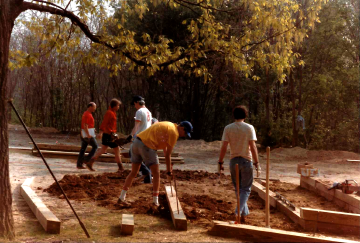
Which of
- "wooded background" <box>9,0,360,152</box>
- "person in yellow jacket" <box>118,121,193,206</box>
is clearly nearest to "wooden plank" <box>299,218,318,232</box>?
"person in yellow jacket" <box>118,121,193,206</box>

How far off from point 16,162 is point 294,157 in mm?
11127

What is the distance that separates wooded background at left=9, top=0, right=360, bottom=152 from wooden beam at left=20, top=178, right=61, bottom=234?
9.27 metres

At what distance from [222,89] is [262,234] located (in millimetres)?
16087

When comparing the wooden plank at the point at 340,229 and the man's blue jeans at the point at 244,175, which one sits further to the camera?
the man's blue jeans at the point at 244,175

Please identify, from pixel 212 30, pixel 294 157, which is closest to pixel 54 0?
pixel 212 30

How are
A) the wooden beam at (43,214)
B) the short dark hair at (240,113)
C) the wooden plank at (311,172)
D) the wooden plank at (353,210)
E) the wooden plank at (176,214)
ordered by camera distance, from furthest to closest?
1. the wooden plank at (311,172)
2. the wooden plank at (353,210)
3. the short dark hair at (240,113)
4. the wooden plank at (176,214)
5. the wooden beam at (43,214)

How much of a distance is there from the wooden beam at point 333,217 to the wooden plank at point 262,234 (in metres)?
0.78

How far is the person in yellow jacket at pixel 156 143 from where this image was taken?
658 centimetres

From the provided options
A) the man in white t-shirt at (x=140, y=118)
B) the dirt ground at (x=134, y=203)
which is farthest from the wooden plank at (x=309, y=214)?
the man in white t-shirt at (x=140, y=118)

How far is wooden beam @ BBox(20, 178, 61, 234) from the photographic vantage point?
5.55 meters

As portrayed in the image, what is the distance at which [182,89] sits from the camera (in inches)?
958

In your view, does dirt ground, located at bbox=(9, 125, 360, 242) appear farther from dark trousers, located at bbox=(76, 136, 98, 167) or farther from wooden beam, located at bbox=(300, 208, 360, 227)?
dark trousers, located at bbox=(76, 136, 98, 167)

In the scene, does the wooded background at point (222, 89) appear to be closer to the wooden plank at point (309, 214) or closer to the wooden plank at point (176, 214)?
the wooden plank at point (176, 214)

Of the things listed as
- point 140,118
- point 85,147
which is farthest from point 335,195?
point 85,147
